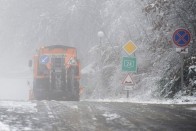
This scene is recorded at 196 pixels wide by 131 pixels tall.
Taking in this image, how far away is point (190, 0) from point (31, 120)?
1018 centimetres

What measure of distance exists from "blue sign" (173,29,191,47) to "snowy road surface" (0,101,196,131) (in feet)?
11.0

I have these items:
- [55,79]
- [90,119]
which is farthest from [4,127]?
[55,79]

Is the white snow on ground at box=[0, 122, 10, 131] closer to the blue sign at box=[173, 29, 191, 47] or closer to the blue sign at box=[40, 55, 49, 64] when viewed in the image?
the blue sign at box=[173, 29, 191, 47]

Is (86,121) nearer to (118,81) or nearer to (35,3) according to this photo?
(118,81)

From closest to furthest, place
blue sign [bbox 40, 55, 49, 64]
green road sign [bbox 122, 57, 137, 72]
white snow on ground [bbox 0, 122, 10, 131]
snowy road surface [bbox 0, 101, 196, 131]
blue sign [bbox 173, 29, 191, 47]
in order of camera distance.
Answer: white snow on ground [bbox 0, 122, 10, 131]
snowy road surface [bbox 0, 101, 196, 131]
blue sign [bbox 173, 29, 191, 47]
green road sign [bbox 122, 57, 137, 72]
blue sign [bbox 40, 55, 49, 64]

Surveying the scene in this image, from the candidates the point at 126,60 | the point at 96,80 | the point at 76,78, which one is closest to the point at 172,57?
the point at 126,60

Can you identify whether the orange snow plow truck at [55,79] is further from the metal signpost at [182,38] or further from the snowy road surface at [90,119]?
the snowy road surface at [90,119]

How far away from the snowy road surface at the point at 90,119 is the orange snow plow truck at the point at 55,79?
375 inches

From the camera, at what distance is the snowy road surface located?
298 inches

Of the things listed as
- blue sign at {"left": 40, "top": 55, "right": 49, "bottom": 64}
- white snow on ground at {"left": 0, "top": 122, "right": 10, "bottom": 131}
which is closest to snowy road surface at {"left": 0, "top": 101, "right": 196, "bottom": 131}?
white snow on ground at {"left": 0, "top": 122, "right": 10, "bottom": 131}

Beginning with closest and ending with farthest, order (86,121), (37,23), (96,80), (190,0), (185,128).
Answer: (185,128) → (86,121) → (190,0) → (96,80) → (37,23)

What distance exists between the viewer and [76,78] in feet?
66.7

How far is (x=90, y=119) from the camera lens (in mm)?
8602

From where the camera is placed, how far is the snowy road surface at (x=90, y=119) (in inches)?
298
